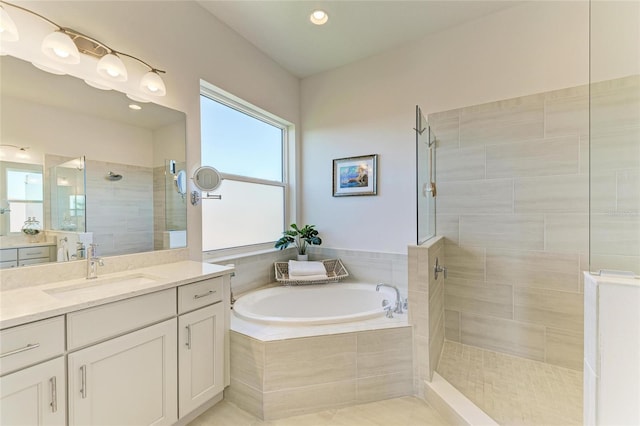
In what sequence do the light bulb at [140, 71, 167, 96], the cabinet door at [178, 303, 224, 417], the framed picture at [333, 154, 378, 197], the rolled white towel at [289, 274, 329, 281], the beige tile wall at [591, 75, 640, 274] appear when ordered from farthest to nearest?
the framed picture at [333, 154, 378, 197] → the rolled white towel at [289, 274, 329, 281] → the light bulb at [140, 71, 167, 96] → the cabinet door at [178, 303, 224, 417] → the beige tile wall at [591, 75, 640, 274]

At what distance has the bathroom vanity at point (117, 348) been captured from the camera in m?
0.98

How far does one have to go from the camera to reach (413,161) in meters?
2.67

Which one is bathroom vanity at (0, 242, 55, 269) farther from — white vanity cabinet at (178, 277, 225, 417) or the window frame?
the window frame

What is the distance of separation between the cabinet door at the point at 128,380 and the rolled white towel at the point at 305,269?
140 centimetres

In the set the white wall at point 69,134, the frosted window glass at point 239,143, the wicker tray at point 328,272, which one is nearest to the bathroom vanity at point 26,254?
the white wall at point 69,134

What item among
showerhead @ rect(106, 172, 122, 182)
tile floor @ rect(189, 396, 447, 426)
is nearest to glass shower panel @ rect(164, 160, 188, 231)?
showerhead @ rect(106, 172, 122, 182)

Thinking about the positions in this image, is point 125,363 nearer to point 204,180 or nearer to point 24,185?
point 24,185

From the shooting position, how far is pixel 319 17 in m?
2.28

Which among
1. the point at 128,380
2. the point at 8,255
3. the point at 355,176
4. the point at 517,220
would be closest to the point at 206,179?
the point at 8,255

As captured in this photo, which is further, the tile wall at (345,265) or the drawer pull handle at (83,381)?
the tile wall at (345,265)

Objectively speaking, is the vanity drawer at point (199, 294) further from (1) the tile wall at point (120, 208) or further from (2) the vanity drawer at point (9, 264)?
(2) the vanity drawer at point (9, 264)

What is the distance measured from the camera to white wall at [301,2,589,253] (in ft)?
6.94

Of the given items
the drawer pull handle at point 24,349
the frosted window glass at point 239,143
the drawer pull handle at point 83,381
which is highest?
the frosted window glass at point 239,143

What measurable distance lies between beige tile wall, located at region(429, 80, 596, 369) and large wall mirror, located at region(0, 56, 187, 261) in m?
2.29
